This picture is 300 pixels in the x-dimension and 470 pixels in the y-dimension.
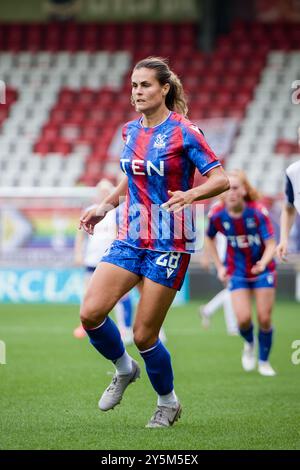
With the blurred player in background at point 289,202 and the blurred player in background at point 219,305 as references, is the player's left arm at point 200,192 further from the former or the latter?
the blurred player in background at point 219,305

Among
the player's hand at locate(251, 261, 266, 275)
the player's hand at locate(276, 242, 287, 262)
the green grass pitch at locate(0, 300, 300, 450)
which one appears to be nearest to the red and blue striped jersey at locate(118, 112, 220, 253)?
the green grass pitch at locate(0, 300, 300, 450)

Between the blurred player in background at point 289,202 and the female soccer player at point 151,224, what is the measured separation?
181 centimetres

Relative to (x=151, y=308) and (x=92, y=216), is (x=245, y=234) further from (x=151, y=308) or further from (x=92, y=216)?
(x=151, y=308)

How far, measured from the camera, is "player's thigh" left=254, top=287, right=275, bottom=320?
10.1 m

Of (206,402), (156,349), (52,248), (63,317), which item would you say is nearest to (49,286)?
(52,248)

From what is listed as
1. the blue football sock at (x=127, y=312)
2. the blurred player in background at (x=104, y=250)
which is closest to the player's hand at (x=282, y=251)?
the blurred player in background at (x=104, y=250)

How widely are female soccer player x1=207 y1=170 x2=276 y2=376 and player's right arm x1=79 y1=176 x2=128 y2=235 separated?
3501 mm

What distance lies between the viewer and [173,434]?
20.7ft

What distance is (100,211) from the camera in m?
6.68

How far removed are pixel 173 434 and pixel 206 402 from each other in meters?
1.71

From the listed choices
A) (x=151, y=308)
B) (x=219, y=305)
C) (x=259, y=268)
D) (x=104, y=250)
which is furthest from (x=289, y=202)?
(x=219, y=305)

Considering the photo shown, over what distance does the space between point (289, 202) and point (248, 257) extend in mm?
2108

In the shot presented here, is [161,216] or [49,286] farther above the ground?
[161,216]

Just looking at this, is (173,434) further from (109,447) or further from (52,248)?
(52,248)
